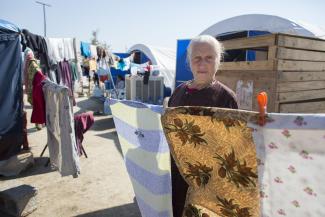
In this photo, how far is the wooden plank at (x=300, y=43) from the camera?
3537mm

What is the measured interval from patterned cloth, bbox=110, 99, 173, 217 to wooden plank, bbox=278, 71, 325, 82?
241cm

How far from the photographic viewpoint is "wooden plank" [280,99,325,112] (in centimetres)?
380

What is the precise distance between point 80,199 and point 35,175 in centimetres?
139

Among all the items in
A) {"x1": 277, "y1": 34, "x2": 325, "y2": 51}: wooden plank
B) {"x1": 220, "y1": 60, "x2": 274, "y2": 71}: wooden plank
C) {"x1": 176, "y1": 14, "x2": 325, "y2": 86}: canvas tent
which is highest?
{"x1": 176, "y1": 14, "x2": 325, "y2": 86}: canvas tent

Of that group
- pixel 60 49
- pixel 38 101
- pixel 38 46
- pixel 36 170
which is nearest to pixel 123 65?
pixel 60 49

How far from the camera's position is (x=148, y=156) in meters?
1.89

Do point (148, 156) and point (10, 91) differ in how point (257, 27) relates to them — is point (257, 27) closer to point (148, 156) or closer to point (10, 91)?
point (10, 91)

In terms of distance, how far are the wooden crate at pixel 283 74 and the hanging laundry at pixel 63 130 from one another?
245 cm

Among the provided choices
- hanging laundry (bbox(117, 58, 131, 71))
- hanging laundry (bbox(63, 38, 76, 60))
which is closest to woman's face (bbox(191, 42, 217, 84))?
hanging laundry (bbox(63, 38, 76, 60))

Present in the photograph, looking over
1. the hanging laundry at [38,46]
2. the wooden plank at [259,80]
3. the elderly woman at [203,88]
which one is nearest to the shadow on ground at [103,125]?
the hanging laundry at [38,46]

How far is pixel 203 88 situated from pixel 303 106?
2.75m

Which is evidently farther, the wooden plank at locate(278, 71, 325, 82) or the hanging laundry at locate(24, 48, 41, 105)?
the hanging laundry at locate(24, 48, 41, 105)

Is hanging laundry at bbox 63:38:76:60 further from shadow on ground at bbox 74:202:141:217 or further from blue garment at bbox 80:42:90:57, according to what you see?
shadow on ground at bbox 74:202:141:217

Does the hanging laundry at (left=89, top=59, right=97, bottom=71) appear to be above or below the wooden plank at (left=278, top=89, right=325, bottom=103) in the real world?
above
